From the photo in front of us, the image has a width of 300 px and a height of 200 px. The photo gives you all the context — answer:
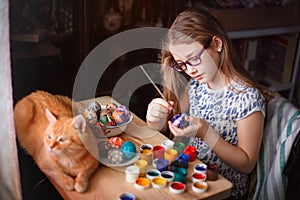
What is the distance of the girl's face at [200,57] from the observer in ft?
3.24

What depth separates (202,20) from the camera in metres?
1.01

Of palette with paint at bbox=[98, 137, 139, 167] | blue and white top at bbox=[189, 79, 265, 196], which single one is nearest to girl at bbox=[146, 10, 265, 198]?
blue and white top at bbox=[189, 79, 265, 196]

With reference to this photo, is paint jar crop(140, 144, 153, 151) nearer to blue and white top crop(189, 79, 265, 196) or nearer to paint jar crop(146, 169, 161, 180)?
paint jar crop(146, 169, 161, 180)

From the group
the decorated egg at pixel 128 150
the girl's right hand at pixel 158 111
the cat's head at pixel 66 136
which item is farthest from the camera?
the girl's right hand at pixel 158 111

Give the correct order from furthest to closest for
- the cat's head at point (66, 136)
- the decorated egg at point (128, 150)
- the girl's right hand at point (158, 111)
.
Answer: the girl's right hand at point (158, 111) → the decorated egg at point (128, 150) → the cat's head at point (66, 136)

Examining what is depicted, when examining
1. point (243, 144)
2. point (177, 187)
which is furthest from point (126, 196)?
point (243, 144)

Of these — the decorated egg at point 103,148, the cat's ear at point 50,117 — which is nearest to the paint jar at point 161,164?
the decorated egg at point 103,148

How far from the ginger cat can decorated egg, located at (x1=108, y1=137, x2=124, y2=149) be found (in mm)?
70

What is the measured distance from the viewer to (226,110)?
3.55 feet

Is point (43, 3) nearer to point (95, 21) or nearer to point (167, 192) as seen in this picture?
point (95, 21)

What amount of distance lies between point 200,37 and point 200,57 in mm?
47

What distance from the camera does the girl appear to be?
0.99 m

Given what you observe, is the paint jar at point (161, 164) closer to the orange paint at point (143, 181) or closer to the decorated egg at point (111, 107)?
the orange paint at point (143, 181)

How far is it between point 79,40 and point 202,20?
0.62 meters
